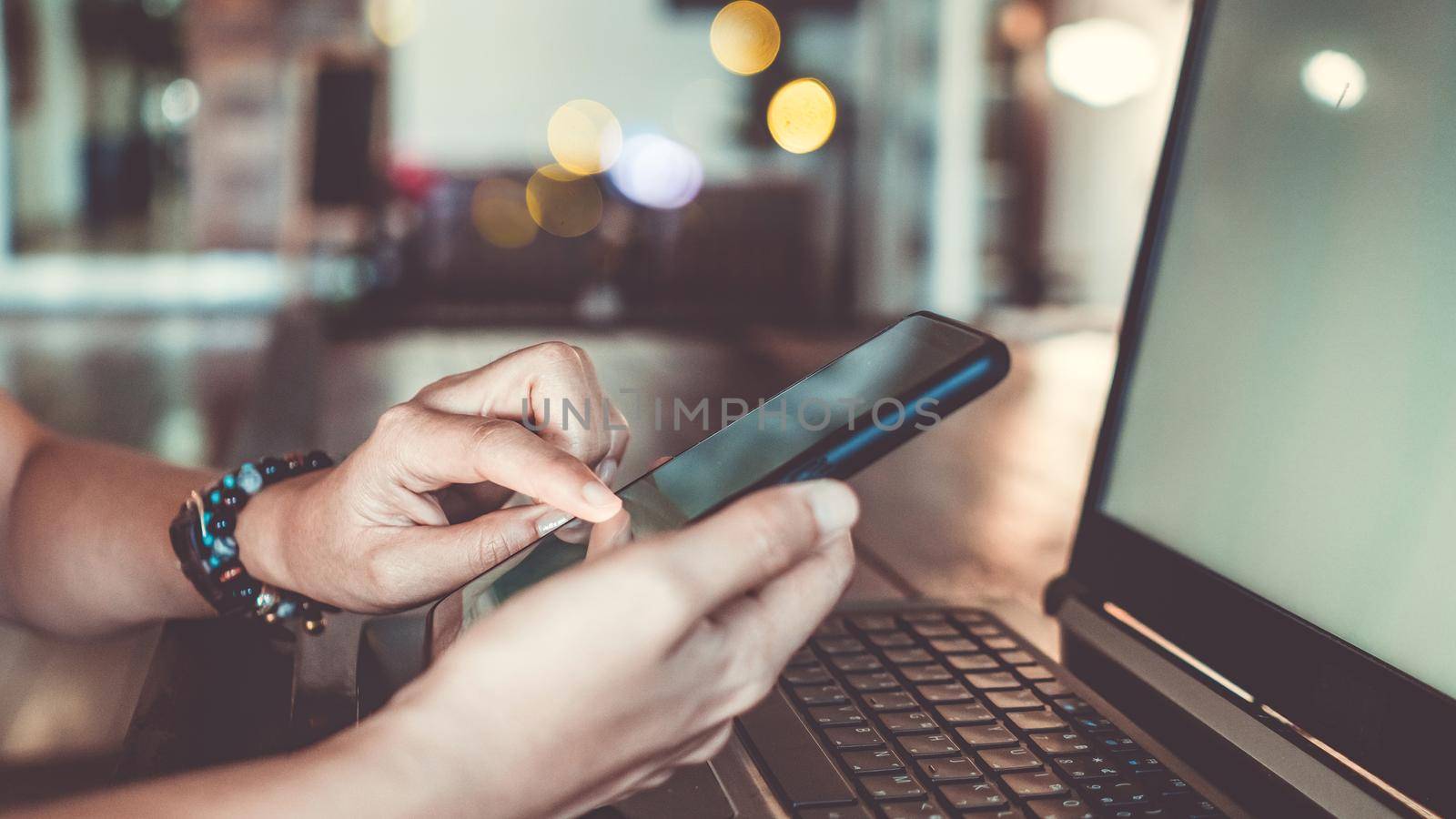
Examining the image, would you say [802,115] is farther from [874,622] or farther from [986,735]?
[986,735]

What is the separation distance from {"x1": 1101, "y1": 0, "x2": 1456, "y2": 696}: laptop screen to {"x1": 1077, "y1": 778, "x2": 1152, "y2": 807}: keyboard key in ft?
0.28

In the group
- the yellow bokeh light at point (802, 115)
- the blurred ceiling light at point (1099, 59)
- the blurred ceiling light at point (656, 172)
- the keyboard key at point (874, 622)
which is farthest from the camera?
the yellow bokeh light at point (802, 115)

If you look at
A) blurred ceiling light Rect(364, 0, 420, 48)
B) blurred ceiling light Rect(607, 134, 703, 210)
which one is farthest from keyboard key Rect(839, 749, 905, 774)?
blurred ceiling light Rect(364, 0, 420, 48)

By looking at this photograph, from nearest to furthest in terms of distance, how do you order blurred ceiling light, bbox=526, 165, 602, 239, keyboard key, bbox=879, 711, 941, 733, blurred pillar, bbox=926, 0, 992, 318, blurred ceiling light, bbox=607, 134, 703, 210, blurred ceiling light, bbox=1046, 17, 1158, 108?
keyboard key, bbox=879, 711, 941, 733, blurred pillar, bbox=926, 0, 992, 318, blurred ceiling light, bbox=1046, 17, 1158, 108, blurred ceiling light, bbox=526, 165, 602, 239, blurred ceiling light, bbox=607, 134, 703, 210

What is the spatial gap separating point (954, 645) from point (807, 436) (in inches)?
5.7

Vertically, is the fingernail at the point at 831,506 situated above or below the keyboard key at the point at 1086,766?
above

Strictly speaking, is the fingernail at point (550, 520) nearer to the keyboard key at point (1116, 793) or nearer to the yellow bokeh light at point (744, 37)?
the keyboard key at point (1116, 793)

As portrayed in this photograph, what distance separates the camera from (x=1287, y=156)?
1.40 ft

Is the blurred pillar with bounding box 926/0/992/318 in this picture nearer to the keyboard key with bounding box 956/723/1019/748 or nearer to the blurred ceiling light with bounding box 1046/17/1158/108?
the blurred ceiling light with bounding box 1046/17/1158/108

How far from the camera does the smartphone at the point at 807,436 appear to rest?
34 centimetres

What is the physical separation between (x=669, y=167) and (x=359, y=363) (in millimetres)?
5345

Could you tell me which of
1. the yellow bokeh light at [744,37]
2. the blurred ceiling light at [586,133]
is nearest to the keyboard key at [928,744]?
the blurred ceiling light at [586,133]

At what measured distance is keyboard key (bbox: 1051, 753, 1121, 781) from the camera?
34 cm

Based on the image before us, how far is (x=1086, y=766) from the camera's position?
1.15ft
